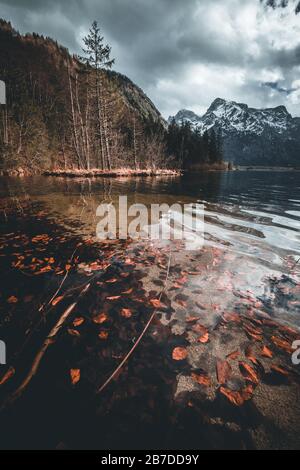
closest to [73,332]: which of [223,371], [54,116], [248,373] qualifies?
[223,371]

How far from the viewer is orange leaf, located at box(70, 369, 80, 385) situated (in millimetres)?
1885

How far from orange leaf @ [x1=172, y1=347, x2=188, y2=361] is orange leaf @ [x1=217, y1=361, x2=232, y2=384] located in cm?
34

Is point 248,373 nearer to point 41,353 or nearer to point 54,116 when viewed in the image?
point 41,353

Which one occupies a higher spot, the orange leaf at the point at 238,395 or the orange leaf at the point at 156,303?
the orange leaf at the point at 156,303

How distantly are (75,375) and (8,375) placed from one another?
24.1 inches

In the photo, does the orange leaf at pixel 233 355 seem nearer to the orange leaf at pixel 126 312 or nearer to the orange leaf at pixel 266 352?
the orange leaf at pixel 266 352

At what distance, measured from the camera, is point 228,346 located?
2.31 meters

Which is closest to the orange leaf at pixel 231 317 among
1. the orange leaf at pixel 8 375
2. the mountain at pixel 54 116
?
the orange leaf at pixel 8 375

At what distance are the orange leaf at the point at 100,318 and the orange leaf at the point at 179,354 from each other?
94 centimetres

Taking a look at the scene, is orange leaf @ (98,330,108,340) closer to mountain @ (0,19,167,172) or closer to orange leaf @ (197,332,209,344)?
orange leaf @ (197,332,209,344)

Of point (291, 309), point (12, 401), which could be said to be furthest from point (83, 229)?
point (291, 309)

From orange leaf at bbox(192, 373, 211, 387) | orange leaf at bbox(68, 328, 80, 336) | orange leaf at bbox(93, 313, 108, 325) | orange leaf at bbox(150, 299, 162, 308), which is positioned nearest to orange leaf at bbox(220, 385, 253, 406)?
orange leaf at bbox(192, 373, 211, 387)

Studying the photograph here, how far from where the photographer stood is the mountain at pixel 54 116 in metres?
23.9
